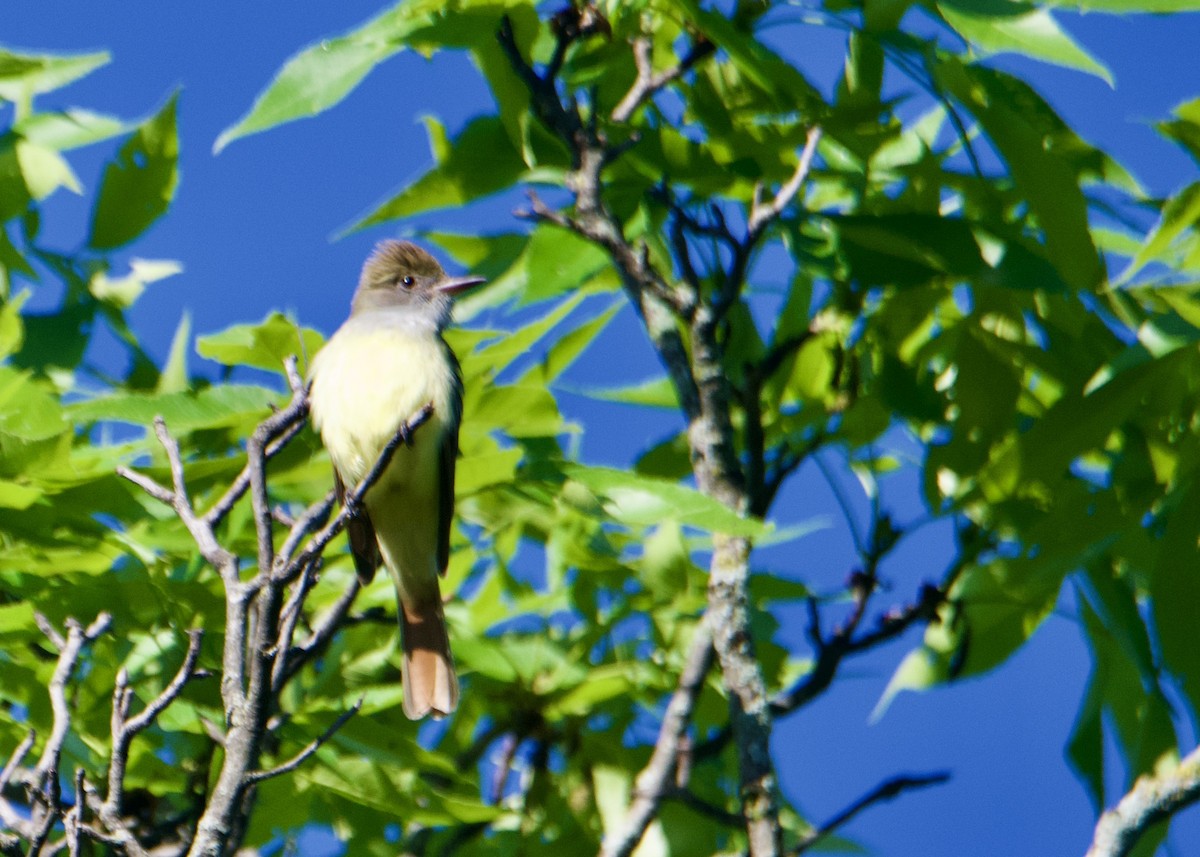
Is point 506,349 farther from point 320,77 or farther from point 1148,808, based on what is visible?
point 1148,808

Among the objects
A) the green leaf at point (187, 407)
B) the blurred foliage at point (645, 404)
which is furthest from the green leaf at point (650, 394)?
the green leaf at point (187, 407)

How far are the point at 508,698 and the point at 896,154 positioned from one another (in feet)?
4.98

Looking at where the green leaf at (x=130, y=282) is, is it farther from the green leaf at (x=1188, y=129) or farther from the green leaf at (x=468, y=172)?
the green leaf at (x=1188, y=129)

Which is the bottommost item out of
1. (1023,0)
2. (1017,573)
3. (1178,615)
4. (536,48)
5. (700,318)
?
(1178,615)

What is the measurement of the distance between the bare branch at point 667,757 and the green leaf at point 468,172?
1.01 metres

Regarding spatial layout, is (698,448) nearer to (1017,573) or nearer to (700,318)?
(700,318)

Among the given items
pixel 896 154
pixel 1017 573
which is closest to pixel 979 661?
pixel 1017 573

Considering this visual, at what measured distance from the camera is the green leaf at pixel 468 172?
10.5ft

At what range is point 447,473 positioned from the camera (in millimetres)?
3293

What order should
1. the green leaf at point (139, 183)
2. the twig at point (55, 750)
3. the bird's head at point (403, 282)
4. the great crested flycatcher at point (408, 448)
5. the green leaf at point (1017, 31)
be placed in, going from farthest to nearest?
the bird's head at point (403, 282)
the green leaf at point (139, 183)
the great crested flycatcher at point (408, 448)
the green leaf at point (1017, 31)
the twig at point (55, 750)

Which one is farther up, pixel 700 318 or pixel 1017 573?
pixel 700 318

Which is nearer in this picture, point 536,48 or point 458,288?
point 536,48

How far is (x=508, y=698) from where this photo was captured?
3.51 meters

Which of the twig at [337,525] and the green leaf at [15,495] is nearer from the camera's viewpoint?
the twig at [337,525]
